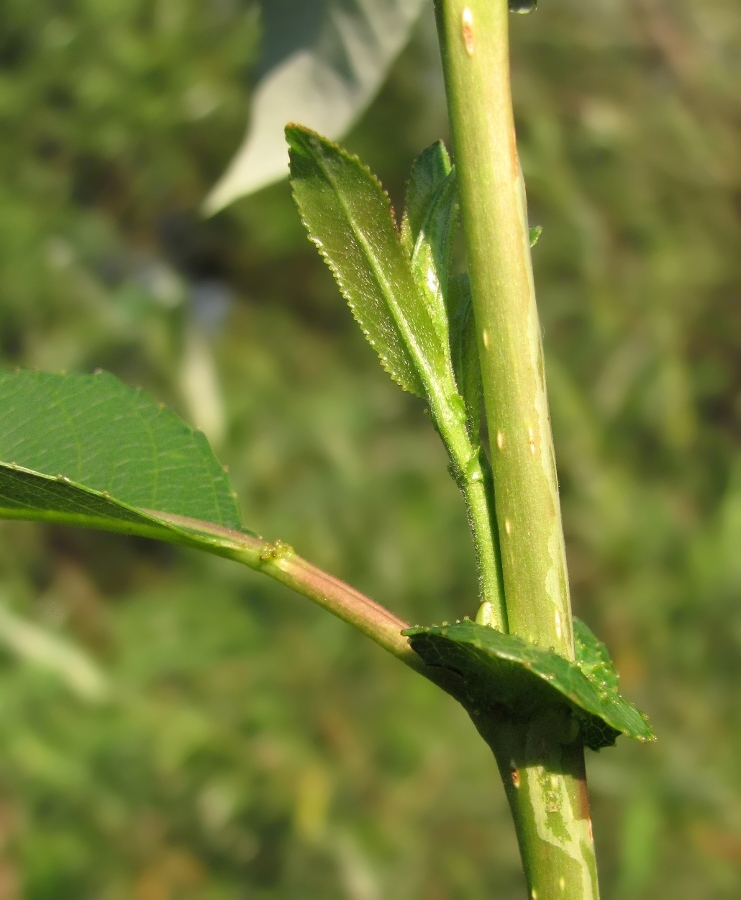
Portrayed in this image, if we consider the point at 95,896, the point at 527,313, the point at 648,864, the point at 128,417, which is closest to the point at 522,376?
the point at 527,313

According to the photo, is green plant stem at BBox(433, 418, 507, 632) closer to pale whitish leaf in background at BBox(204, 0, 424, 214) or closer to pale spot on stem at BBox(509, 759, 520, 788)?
pale spot on stem at BBox(509, 759, 520, 788)

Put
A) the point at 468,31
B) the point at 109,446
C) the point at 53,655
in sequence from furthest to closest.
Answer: the point at 53,655
the point at 109,446
the point at 468,31

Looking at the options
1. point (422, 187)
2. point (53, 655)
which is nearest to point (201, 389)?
point (53, 655)

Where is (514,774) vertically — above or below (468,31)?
below

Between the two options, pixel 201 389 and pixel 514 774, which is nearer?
pixel 514 774

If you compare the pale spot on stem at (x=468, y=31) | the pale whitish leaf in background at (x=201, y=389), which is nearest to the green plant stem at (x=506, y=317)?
the pale spot on stem at (x=468, y=31)

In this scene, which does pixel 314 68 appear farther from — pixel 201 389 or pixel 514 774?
pixel 201 389
